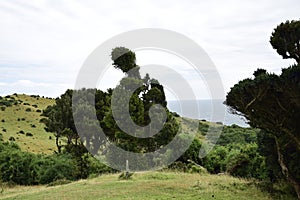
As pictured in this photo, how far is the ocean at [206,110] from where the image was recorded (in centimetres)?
1521

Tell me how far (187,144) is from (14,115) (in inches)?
1736

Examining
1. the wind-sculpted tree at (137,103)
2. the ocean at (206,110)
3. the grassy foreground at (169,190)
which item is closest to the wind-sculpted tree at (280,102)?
the ocean at (206,110)

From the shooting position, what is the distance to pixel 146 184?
16812 millimetres

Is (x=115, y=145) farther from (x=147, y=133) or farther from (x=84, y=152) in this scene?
(x=84, y=152)

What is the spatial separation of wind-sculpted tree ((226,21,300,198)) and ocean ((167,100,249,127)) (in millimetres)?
1640

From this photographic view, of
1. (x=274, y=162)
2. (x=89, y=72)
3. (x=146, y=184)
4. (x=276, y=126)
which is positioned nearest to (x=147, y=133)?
(x=146, y=184)

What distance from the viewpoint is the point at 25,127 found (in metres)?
57.1

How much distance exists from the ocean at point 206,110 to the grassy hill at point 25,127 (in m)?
32.4

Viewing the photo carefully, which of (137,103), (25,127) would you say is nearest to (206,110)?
(137,103)

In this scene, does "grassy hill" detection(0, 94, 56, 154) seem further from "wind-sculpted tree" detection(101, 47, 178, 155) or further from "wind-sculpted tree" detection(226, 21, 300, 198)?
"wind-sculpted tree" detection(226, 21, 300, 198)

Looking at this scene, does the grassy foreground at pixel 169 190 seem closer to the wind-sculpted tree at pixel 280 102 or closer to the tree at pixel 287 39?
the wind-sculpted tree at pixel 280 102

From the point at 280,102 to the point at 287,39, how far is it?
2.87 m

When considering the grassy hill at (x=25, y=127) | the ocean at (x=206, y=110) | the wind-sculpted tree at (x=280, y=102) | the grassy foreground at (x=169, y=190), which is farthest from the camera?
the grassy hill at (x=25, y=127)

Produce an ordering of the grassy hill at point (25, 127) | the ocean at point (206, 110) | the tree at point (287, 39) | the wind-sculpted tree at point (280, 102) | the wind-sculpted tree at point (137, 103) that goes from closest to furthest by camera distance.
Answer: the wind-sculpted tree at point (280, 102), the tree at point (287, 39), the ocean at point (206, 110), the wind-sculpted tree at point (137, 103), the grassy hill at point (25, 127)
